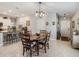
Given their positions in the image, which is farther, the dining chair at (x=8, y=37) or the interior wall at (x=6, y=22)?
the interior wall at (x=6, y=22)

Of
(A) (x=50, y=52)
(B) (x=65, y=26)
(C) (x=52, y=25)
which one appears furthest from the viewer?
(B) (x=65, y=26)

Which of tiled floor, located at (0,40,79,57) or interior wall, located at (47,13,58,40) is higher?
interior wall, located at (47,13,58,40)

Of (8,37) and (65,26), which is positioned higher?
(65,26)

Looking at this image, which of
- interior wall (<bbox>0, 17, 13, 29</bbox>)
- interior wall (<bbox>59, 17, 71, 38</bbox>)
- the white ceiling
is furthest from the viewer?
interior wall (<bbox>59, 17, 71, 38</bbox>)

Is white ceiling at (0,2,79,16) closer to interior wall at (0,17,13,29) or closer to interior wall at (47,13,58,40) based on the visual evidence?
interior wall at (47,13,58,40)

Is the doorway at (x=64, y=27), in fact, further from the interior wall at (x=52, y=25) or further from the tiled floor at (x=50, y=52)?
the tiled floor at (x=50, y=52)

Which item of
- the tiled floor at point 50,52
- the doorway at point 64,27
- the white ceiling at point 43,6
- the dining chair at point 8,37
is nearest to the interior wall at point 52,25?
the white ceiling at point 43,6

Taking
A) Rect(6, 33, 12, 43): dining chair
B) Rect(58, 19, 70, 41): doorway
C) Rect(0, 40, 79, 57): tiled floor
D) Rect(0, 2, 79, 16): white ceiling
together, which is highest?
Rect(0, 2, 79, 16): white ceiling

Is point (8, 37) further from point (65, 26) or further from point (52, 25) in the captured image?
point (65, 26)

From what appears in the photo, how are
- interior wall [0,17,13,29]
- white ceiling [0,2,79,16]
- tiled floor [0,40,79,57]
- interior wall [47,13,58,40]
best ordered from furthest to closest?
interior wall [0,17,13,29], interior wall [47,13,58,40], white ceiling [0,2,79,16], tiled floor [0,40,79,57]

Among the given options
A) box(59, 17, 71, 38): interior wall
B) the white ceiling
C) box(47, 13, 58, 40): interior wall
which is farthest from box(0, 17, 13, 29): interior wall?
box(59, 17, 71, 38): interior wall

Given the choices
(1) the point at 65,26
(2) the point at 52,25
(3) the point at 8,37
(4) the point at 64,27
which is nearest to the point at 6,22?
(3) the point at 8,37

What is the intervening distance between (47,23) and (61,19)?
3238mm

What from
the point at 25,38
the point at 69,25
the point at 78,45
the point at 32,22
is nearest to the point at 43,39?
the point at 25,38
